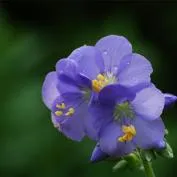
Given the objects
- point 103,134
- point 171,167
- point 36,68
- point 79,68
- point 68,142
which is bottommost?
point 171,167

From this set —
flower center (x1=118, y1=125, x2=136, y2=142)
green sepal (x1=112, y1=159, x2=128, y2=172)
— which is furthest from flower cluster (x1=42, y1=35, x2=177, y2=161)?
green sepal (x1=112, y1=159, x2=128, y2=172)

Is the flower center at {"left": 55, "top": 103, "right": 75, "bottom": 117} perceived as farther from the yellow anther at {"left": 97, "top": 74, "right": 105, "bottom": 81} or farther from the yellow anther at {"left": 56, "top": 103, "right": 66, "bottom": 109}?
the yellow anther at {"left": 97, "top": 74, "right": 105, "bottom": 81}

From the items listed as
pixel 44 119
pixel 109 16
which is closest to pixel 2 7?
pixel 109 16

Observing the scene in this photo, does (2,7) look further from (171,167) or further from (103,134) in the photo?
(103,134)

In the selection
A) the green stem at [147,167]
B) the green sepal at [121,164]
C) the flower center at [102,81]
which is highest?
the flower center at [102,81]

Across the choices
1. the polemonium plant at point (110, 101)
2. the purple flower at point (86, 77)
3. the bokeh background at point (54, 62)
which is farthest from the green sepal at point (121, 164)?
the bokeh background at point (54, 62)

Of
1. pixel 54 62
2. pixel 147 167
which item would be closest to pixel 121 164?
pixel 147 167

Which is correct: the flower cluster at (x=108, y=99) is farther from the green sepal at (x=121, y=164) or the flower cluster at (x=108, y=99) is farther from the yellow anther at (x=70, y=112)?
the green sepal at (x=121, y=164)
